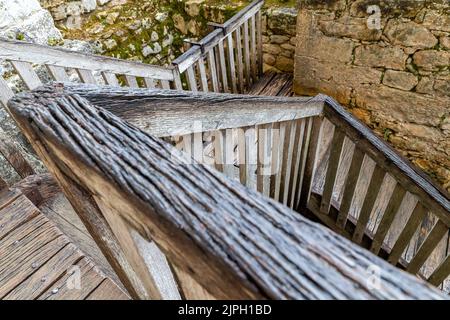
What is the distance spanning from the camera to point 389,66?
2719 millimetres

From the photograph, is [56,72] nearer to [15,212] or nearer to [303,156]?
[15,212]

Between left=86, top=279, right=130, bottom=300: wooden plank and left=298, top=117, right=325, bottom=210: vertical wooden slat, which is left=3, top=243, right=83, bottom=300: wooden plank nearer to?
left=86, top=279, right=130, bottom=300: wooden plank

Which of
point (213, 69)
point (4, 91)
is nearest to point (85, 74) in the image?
point (4, 91)

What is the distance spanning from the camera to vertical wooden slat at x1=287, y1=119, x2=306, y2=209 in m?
1.84

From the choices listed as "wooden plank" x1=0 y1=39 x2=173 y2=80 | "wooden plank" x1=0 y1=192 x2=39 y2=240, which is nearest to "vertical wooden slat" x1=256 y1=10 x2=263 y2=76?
"wooden plank" x1=0 y1=39 x2=173 y2=80

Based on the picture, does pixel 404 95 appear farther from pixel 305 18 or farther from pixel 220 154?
pixel 220 154

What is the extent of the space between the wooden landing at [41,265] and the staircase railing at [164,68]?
91 centimetres

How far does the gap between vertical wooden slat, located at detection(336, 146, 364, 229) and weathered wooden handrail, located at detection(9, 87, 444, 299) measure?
5.38 ft

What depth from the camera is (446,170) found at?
2988mm

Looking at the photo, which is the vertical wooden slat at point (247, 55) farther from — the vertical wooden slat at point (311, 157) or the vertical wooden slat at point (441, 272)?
the vertical wooden slat at point (441, 272)

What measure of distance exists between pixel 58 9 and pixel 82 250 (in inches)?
130

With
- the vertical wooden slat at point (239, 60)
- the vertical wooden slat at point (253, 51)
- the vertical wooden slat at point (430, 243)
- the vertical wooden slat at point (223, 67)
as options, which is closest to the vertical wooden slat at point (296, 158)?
the vertical wooden slat at point (430, 243)

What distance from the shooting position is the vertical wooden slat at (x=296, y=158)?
1840 mm
